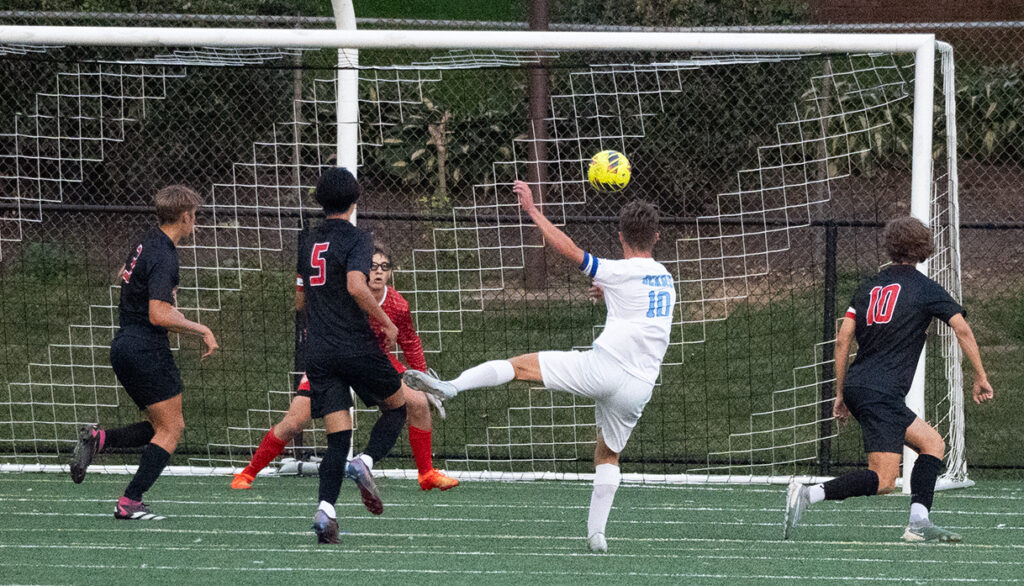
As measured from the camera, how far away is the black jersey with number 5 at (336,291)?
6.08 metres

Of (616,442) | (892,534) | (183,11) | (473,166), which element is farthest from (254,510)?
(183,11)

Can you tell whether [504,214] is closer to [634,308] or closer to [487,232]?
[487,232]

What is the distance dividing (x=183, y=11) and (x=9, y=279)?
164 inches

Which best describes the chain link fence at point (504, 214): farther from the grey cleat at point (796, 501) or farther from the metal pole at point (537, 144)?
the grey cleat at point (796, 501)

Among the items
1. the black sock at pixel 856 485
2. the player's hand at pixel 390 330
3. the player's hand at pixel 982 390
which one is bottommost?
the black sock at pixel 856 485

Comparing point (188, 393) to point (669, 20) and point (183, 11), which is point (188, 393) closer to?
point (183, 11)

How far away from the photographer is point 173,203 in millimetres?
6777

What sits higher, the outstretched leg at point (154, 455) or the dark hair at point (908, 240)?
the dark hair at point (908, 240)

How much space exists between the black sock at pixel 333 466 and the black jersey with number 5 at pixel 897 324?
8.42ft

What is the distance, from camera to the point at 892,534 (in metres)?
6.80

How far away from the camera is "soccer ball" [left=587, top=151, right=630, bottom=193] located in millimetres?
7172

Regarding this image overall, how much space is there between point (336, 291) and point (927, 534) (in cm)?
320

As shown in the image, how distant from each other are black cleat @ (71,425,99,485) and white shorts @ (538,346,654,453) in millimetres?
2716

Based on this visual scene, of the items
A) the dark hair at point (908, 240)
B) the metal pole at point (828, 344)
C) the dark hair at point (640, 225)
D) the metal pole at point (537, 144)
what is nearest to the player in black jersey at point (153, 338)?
the dark hair at point (640, 225)
